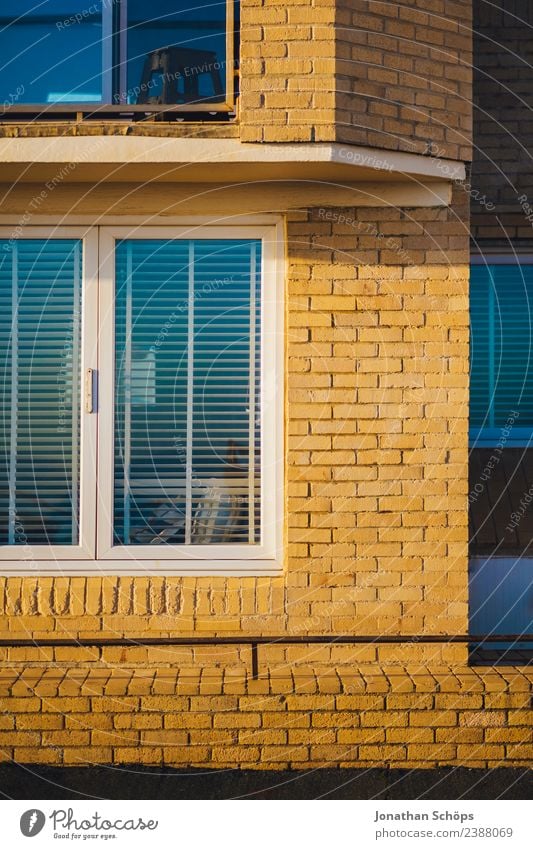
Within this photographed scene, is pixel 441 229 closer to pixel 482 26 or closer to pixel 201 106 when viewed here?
pixel 201 106

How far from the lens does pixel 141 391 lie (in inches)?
260

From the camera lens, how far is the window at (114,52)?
648 centimetres

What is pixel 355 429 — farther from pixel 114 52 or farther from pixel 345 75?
pixel 114 52

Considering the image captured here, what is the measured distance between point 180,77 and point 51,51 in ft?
2.54

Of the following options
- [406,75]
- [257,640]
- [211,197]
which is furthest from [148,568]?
[406,75]

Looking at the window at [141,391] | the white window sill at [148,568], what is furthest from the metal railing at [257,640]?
the window at [141,391]

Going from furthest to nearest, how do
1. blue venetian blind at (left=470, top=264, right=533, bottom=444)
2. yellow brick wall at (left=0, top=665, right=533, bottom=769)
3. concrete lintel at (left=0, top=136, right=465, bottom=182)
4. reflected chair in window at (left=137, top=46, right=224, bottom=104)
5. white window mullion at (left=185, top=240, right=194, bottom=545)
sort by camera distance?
1. blue venetian blind at (left=470, top=264, right=533, bottom=444)
2. white window mullion at (left=185, top=240, right=194, bottom=545)
3. reflected chair in window at (left=137, top=46, right=224, bottom=104)
4. concrete lintel at (left=0, top=136, right=465, bottom=182)
5. yellow brick wall at (left=0, top=665, right=533, bottom=769)

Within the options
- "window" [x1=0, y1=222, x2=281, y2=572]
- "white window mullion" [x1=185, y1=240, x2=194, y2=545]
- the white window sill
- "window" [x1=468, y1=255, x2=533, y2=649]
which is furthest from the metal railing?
"window" [x1=468, y1=255, x2=533, y2=649]

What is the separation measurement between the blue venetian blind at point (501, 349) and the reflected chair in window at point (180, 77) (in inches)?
105

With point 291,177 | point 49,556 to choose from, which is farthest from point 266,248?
point 49,556

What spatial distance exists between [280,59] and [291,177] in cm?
65

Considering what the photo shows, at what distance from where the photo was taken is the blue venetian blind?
8.17 m

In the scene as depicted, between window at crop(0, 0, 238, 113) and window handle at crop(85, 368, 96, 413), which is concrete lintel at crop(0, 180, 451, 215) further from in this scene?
window handle at crop(85, 368, 96, 413)
